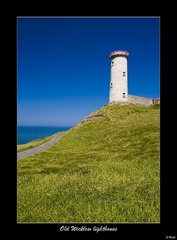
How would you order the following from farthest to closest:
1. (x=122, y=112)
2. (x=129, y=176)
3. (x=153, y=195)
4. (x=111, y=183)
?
(x=122, y=112) → (x=129, y=176) → (x=111, y=183) → (x=153, y=195)

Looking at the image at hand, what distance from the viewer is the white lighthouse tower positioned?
63.0 meters

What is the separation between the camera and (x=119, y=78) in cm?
6359

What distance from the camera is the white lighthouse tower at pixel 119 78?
207ft

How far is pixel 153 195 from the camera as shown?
24.8ft
